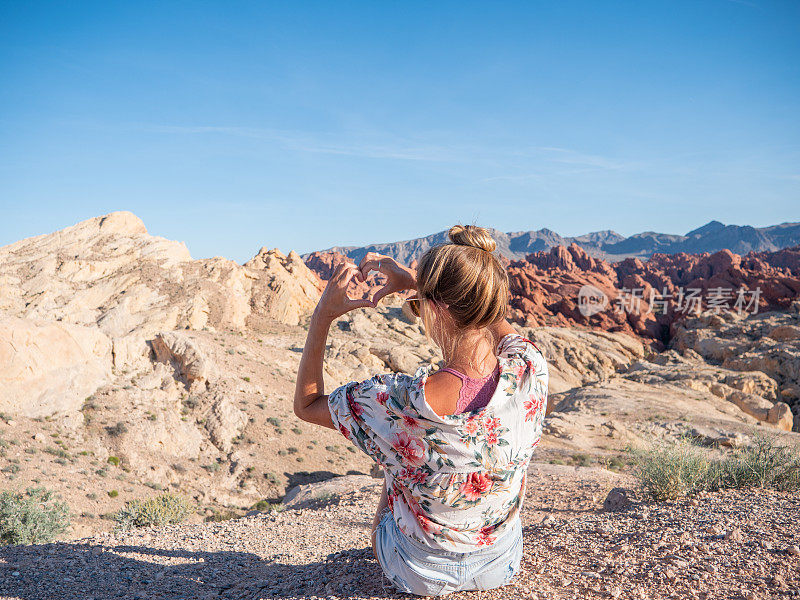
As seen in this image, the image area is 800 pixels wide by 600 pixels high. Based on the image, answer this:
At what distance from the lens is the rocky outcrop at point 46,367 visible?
16031 millimetres

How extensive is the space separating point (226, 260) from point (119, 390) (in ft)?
91.0

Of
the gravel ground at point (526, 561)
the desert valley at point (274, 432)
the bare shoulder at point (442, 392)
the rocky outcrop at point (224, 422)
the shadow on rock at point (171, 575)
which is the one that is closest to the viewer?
the bare shoulder at point (442, 392)

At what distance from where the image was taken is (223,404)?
781 inches

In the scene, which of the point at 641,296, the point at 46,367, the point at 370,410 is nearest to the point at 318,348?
the point at 370,410

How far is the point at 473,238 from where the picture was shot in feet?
6.85

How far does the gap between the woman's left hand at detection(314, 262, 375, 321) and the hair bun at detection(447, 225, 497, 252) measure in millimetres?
480

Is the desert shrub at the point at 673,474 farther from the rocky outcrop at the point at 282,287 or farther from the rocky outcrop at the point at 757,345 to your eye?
the rocky outcrop at the point at 282,287

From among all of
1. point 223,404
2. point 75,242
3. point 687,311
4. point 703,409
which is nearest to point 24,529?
point 223,404

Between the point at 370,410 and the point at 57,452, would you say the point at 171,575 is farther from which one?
the point at 57,452

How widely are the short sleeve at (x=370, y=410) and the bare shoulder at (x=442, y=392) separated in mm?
121

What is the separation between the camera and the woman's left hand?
2.22m

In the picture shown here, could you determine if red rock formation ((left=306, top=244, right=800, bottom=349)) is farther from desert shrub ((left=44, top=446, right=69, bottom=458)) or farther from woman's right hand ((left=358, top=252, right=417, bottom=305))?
woman's right hand ((left=358, top=252, right=417, bottom=305))

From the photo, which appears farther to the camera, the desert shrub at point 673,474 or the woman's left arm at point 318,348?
the desert shrub at point 673,474

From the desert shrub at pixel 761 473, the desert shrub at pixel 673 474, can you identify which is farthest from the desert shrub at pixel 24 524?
the desert shrub at pixel 761 473
